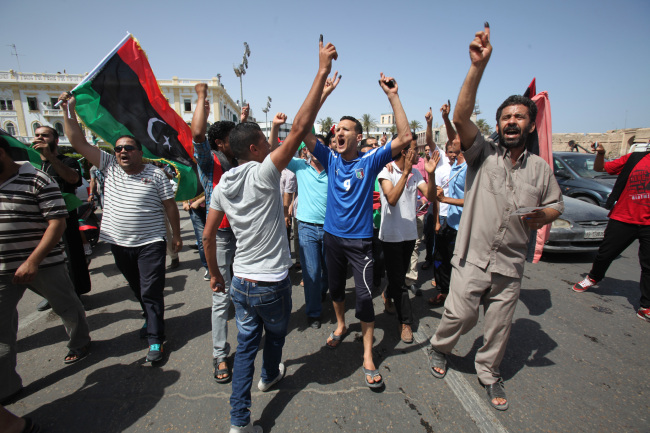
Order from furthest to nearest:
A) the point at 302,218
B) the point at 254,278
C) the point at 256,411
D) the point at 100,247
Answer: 1. the point at 100,247
2. the point at 302,218
3. the point at 256,411
4. the point at 254,278

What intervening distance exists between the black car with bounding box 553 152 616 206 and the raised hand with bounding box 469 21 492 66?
7.86 metres

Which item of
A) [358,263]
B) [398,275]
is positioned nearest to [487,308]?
[398,275]

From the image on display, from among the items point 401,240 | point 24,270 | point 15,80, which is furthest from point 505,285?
point 15,80

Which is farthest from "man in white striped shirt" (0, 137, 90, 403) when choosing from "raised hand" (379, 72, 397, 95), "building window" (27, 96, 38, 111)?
"building window" (27, 96, 38, 111)

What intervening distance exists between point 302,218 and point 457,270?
171cm

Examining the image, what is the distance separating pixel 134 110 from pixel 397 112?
3.26 m

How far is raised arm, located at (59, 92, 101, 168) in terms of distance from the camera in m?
2.89

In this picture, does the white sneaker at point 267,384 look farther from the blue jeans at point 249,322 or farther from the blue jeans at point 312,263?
the blue jeans at point 312,263

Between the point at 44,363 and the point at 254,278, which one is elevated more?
the point at 254,278

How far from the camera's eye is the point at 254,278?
200cm

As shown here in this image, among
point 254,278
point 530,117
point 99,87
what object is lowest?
point 254,278

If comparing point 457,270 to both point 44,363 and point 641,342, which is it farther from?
point 44,363

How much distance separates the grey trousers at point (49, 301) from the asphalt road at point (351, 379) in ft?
0.69

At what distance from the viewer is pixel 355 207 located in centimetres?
269
